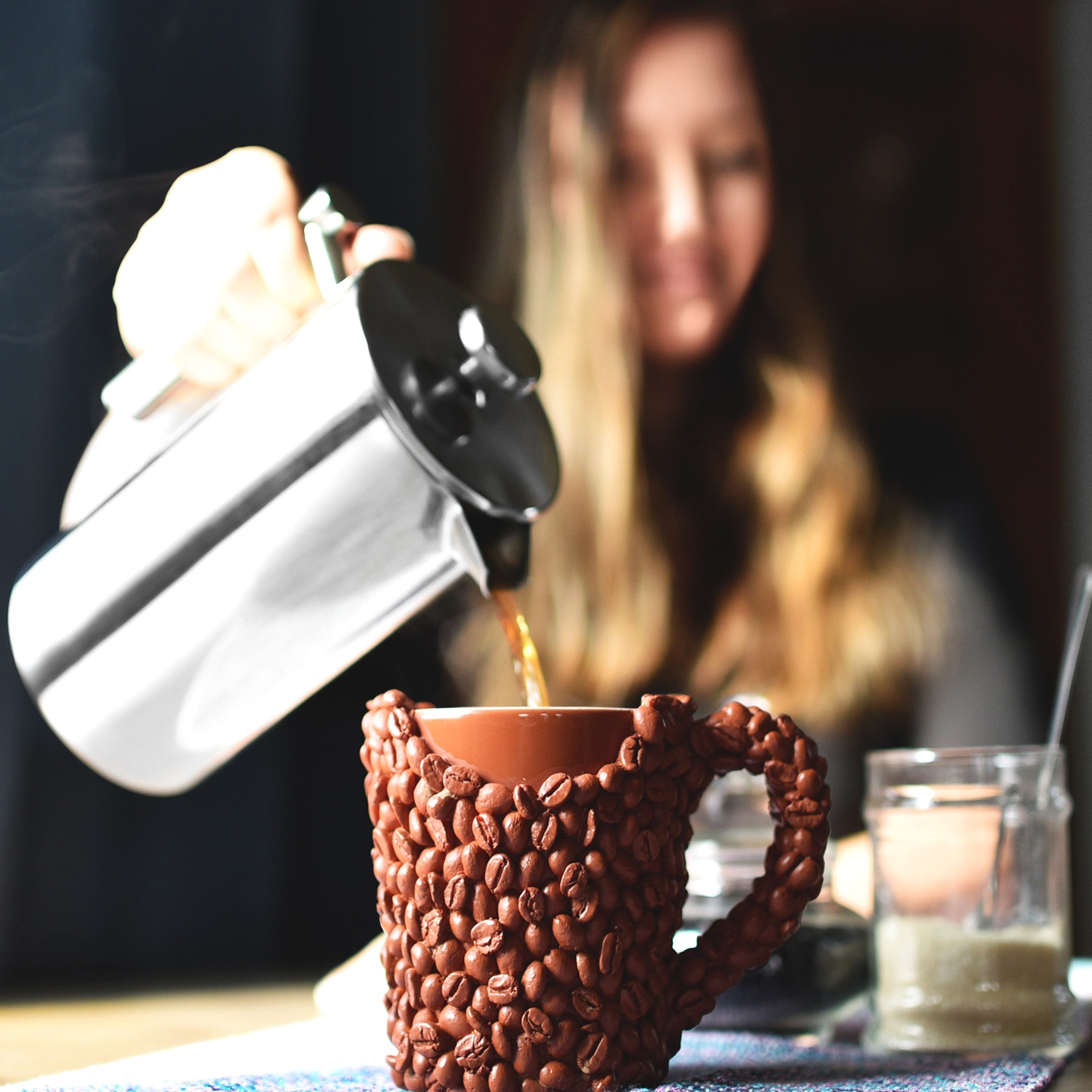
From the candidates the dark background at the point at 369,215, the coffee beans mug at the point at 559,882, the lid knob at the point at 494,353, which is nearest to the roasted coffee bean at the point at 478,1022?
the coffee beans mug at the point at 559,882

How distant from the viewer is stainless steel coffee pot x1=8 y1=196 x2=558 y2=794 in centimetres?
51

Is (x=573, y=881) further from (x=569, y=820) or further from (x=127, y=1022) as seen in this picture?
(x=127, y=1022)

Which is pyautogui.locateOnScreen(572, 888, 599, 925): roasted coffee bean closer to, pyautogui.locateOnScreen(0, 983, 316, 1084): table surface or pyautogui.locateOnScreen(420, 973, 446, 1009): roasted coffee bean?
pyautogui.locateOnScreen(420, 973, 446, 1009): roasted coffee bean

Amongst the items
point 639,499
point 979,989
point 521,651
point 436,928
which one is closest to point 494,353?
point 521,651

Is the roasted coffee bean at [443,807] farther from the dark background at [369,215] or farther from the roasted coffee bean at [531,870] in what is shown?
the dark background at [369,215]

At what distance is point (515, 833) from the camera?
415mm

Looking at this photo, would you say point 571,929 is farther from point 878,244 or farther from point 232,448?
point 878,244

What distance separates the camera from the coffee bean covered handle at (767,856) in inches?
17.6

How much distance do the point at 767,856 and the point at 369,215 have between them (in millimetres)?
1224

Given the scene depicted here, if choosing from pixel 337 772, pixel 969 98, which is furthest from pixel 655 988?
pixel 969 98

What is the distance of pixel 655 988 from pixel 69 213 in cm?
78

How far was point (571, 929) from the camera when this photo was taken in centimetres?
41

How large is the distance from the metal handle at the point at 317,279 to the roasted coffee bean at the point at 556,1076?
0.34m

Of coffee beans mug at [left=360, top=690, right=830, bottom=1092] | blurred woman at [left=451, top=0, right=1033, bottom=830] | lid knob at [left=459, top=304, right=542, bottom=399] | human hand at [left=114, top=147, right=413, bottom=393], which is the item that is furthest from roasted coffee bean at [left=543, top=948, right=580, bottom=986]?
blurred woman at [left=451, top=0, right=1033, bottom=830]
